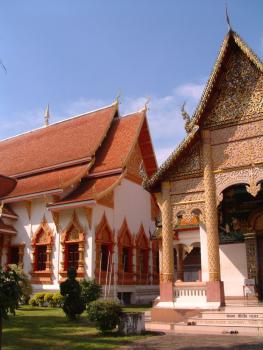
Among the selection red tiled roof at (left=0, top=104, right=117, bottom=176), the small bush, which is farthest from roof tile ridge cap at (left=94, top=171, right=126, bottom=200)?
the small bush

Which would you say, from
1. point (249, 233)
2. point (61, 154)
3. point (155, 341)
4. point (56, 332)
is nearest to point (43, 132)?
point (61, 154)

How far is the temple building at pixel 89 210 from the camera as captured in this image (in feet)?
58.9

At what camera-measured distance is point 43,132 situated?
84.1 feet

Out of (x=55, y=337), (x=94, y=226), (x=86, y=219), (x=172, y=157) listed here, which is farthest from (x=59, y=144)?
(x=55, y=337)

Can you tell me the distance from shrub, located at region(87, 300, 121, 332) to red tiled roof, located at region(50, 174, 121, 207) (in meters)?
8.66

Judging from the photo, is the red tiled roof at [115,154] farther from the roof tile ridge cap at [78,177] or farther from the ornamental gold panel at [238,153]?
the ornamental gold panel at [238,153]

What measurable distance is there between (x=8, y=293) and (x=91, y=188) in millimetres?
13257

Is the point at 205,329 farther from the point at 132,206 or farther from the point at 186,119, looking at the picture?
the point at 132,206

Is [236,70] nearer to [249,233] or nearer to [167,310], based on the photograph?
[249,233]

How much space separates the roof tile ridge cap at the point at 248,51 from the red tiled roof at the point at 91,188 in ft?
28.7

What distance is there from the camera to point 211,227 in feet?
33.9

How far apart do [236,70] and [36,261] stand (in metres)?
12.5

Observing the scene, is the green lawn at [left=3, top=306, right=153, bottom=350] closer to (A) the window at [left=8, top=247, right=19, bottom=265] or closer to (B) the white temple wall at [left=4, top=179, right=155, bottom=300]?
(B) the white temple wall at [left=4, top=179, right=155, bottom=300]

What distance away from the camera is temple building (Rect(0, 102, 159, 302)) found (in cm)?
1794
